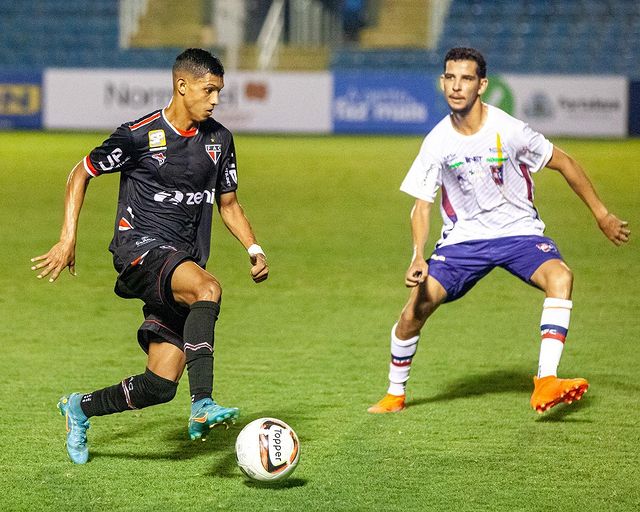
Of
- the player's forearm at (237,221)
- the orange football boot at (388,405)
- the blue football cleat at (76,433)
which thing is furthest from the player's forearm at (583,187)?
the blue football cleat at (76,433)

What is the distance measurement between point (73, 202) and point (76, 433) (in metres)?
1.04

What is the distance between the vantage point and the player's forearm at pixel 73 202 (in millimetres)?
5000

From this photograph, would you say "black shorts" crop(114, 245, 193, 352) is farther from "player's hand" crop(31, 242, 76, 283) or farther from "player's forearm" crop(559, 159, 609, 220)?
"player's forearm" crop(559, 159, 609, 220)

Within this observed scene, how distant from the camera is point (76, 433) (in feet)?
16.8

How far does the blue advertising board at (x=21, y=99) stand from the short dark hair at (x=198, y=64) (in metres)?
23.6

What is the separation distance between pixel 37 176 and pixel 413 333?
13.0 meters

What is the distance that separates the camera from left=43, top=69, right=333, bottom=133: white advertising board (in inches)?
1053

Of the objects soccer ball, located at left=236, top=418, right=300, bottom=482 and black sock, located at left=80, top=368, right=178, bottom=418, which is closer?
soccer ball, located at left=236, top=418, right=300, bottom=482

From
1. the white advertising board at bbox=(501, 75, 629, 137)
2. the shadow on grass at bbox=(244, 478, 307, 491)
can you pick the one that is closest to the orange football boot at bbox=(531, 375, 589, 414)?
the shadow on grass at bbox=(244, 478, 307, 491)

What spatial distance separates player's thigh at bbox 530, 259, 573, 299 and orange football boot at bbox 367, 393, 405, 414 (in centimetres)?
96

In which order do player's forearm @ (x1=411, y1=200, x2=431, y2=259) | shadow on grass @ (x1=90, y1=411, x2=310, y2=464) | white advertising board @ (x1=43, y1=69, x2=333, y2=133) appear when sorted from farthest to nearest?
white advertising board @ (x1=43, y1=69, x2=333, y2=133)
player's forearm @ (x1=411, y1=200, x2=431, y2=259)
shadow on grass @ (x1=90, y1=411, x2=310, y2=464)

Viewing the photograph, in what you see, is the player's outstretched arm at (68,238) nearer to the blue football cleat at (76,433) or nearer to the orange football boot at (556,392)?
the blue football cleat at (76,433)

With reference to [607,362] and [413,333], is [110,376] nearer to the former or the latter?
[413,333]

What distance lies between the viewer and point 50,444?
536 cm
